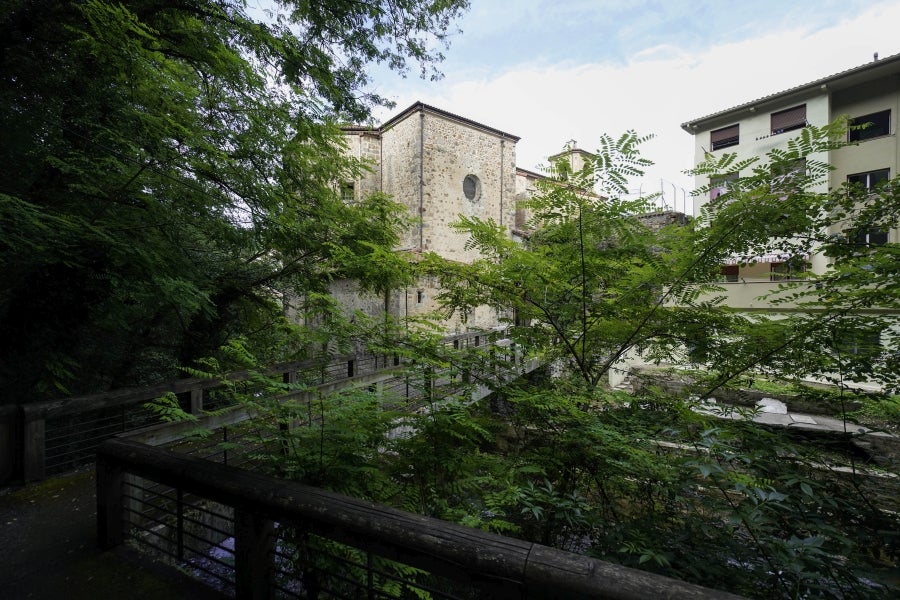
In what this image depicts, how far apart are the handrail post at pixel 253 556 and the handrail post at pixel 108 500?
1.02 meters

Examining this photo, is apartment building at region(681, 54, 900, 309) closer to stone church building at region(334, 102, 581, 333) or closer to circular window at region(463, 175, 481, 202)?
stone church building at region(334, 102, 581, 333)

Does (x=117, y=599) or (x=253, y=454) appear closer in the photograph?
(x=117, y=599)

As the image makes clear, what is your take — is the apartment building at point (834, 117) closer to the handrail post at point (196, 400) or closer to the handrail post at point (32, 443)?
the handrail post at point (196, 400)

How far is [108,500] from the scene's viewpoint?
213 cm

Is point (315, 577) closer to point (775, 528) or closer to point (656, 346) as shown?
point (775, 528)

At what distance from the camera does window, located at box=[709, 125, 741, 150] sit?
15271 millimetres

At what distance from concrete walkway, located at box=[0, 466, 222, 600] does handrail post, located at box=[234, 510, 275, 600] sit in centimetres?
30

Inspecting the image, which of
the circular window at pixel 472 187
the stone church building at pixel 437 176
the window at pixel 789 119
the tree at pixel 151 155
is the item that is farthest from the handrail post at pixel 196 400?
the window at pixel 789 119

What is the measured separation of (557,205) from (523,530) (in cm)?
221

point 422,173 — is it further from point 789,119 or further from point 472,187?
point 789,119

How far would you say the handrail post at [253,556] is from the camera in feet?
5.30

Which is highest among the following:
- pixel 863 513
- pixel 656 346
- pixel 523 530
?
pixel 656 346

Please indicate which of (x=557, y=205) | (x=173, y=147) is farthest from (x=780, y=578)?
(x=173, y=147)

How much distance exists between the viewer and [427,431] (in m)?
2.48
